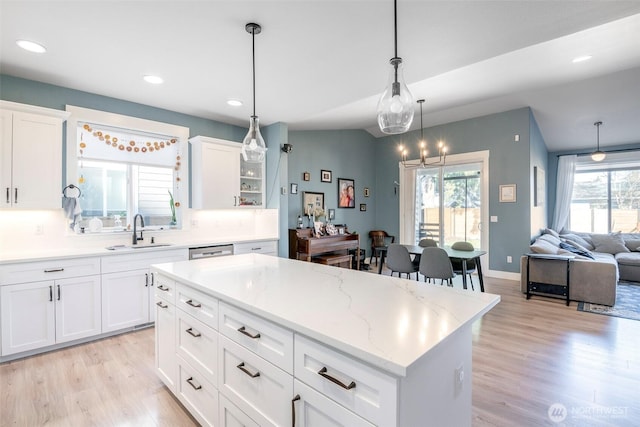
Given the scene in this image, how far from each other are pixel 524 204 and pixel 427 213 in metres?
1.84

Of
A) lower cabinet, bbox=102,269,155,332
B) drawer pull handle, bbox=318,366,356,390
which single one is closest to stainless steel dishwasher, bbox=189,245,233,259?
lower cabinet, bbox=102,269,155,332

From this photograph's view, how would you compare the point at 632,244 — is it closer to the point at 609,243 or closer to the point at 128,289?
the point at 609,243

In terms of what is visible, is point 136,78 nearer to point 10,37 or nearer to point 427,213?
point 10,37

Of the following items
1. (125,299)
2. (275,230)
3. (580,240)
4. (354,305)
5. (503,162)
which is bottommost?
(125,299)

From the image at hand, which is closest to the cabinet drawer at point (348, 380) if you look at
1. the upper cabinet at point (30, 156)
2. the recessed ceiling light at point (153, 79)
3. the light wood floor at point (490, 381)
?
the light wood floor at point (490, 381)

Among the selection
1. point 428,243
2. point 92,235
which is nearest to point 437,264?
point 428,243

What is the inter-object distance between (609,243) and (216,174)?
743 cm

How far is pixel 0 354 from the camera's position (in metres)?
2.58

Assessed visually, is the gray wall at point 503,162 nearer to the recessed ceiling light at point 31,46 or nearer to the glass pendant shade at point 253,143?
the glass pendant shade at point 253,143

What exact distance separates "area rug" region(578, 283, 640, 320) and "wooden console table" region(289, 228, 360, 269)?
11.4 ft

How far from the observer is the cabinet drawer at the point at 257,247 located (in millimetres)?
4079

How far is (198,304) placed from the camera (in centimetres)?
182

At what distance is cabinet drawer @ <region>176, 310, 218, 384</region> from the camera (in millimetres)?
1691

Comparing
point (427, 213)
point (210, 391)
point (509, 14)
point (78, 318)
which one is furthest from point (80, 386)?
point (427, 213)
